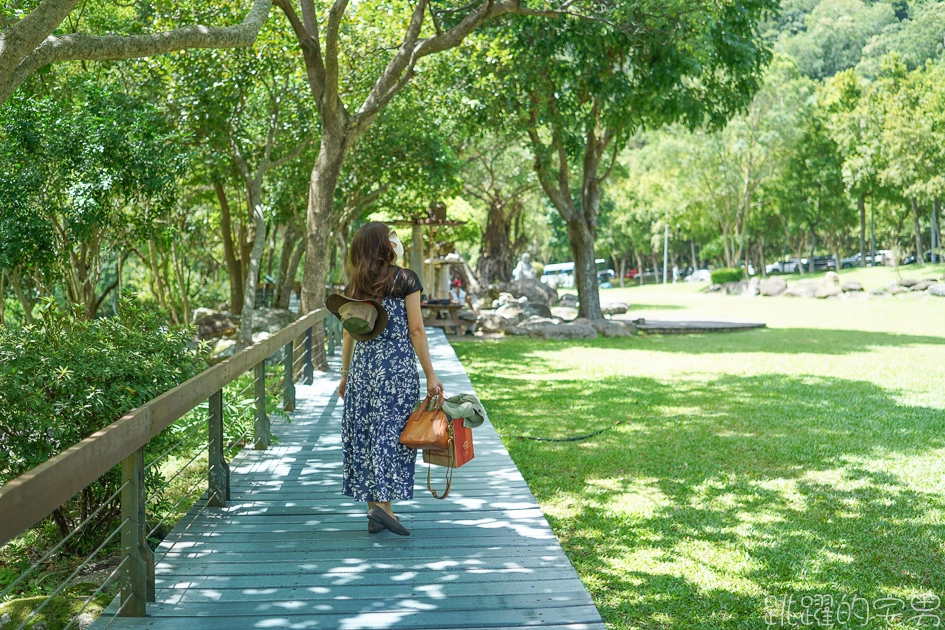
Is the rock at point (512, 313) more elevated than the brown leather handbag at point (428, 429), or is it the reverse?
the brown leather handbag at point (428, 429)

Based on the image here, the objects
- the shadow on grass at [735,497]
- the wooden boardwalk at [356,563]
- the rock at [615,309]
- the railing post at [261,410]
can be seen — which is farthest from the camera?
the rock at [615,309]

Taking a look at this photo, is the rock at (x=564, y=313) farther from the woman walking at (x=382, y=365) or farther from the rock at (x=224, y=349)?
the woman walking at (x=382, y=365)

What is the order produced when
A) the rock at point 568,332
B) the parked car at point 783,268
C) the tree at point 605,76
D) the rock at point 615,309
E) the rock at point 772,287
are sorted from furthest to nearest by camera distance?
the parked car at point 783,268
the rock at point 772,287
the rock at point 615,309
the rock at point 568,332
the tree at point 605,76

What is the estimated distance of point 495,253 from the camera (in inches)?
1500

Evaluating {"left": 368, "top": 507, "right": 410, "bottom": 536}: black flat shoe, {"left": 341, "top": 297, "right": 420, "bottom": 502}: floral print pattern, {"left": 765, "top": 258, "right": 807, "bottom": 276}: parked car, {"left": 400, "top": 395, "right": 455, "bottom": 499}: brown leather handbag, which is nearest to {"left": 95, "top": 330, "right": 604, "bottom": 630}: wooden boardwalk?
{"left": 368, "top": 507, "right": 410, "bottom": 536}: black flat shoe

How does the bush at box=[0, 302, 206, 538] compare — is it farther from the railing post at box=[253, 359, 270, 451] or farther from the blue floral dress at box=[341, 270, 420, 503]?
the blue floral dress at box=[341, 270, 420, 503]

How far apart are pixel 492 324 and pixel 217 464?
58.8 feet

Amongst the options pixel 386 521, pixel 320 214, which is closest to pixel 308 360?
pixel 320 214

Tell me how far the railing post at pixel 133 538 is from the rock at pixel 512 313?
19670 mm

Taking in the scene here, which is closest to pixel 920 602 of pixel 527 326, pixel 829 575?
pixel 829 575

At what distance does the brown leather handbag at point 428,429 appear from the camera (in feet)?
15.8

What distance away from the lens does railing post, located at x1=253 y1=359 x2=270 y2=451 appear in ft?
22.4

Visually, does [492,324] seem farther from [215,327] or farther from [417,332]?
[417,332]

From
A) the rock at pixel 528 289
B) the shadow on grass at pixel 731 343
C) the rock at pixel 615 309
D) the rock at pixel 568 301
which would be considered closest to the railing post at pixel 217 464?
the shadow on grass at pixel 731 343
